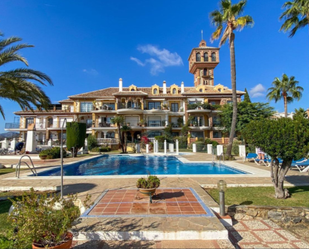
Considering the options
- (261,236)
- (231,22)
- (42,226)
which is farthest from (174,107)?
(42,226)

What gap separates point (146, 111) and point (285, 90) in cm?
2404

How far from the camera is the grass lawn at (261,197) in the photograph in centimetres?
547

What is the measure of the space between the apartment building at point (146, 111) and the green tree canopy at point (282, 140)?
25.7m

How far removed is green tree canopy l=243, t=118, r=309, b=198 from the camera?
533cm

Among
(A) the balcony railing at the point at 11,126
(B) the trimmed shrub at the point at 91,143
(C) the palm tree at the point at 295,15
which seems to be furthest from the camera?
(A) the balcony railing at the point at 11,126

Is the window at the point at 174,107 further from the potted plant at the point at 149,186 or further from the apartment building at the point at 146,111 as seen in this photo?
the potted plant at the point at 149,186

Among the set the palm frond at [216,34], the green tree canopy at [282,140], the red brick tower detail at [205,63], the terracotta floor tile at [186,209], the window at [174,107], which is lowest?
the terracotta floor tile at [186,209]

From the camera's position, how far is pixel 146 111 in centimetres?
3316

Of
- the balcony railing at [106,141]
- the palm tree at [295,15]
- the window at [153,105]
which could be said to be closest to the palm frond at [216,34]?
the palm tree at [295,15]

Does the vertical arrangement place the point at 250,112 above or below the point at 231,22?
below

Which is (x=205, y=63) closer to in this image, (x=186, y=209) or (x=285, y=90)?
(x=285, y=90)

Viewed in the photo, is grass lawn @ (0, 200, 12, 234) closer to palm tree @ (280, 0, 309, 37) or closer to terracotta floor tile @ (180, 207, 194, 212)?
terracotta floor tile @ (180, 207, 194, 212)

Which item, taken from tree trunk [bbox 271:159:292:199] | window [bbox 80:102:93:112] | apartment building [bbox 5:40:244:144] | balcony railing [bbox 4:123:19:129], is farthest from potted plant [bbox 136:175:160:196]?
balcony railing [bbox 4:123:19:129]

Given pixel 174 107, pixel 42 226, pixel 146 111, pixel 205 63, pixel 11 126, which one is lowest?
pixel 42 226
